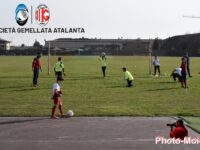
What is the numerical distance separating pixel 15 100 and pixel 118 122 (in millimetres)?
7099

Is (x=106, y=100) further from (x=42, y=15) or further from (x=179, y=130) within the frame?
(x=42, y=15)

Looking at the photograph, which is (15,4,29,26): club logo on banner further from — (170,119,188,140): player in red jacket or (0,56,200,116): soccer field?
(170,119,188,140): player in red jacket

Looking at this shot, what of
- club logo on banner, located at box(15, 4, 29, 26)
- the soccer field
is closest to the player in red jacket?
the soccer field

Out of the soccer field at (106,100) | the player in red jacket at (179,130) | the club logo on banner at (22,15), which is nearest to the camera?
the player in red jacket at (179,130)

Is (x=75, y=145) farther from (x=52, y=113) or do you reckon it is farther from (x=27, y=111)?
(x=27, y=111)

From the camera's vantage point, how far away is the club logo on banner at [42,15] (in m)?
40.0

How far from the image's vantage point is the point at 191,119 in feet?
50.2

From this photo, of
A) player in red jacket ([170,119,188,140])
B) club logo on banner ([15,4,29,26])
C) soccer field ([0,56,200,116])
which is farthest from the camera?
club logo on banner ([15,4,29,26])

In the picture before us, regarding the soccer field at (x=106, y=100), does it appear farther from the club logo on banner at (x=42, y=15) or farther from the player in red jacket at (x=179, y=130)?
the club logo on banner at (x=42, y=15)

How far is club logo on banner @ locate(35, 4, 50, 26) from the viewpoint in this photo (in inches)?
1576

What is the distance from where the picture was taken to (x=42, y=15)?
4066cm

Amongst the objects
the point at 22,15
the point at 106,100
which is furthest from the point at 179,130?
the point at 22,15

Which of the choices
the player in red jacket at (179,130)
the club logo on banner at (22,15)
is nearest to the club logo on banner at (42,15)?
the club logo on banner at (22,15)

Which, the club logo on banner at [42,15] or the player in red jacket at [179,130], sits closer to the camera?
the player in red jacket at [179,130]
